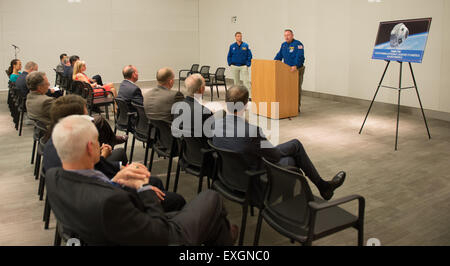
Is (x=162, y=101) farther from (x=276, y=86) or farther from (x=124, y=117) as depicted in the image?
(x=276, y=86)

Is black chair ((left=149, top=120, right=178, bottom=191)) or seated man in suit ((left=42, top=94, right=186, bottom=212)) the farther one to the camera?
black chair ((left=149, top=120, right=178, bottom=191))

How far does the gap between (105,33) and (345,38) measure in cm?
884

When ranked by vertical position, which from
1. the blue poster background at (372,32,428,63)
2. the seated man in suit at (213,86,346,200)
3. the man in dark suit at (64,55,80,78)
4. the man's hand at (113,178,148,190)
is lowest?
the man's hand at (113,178,148,190)

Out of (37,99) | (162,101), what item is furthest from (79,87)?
(162,101)

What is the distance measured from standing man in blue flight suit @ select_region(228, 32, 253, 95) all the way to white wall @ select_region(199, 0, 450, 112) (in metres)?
1.48

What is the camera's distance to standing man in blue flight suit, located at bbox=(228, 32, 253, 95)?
Answer: 11195mm

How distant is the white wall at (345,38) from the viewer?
809 centimetres

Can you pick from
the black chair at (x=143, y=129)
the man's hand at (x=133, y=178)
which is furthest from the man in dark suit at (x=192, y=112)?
the man's hand at (x=133, y=178)

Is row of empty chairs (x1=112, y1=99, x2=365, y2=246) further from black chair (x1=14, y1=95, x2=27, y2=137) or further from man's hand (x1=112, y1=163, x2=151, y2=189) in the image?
black chair (x1=14, y1=95, x2=27, y2=137)

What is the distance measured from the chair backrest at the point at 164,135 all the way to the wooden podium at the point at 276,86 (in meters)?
3.93

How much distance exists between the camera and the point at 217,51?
15.6 metres

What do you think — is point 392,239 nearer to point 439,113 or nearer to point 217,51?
point 439,113

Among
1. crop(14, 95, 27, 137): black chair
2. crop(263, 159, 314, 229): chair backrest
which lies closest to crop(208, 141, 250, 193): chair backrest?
crop(263, 159, 314, 229): chair backrest
